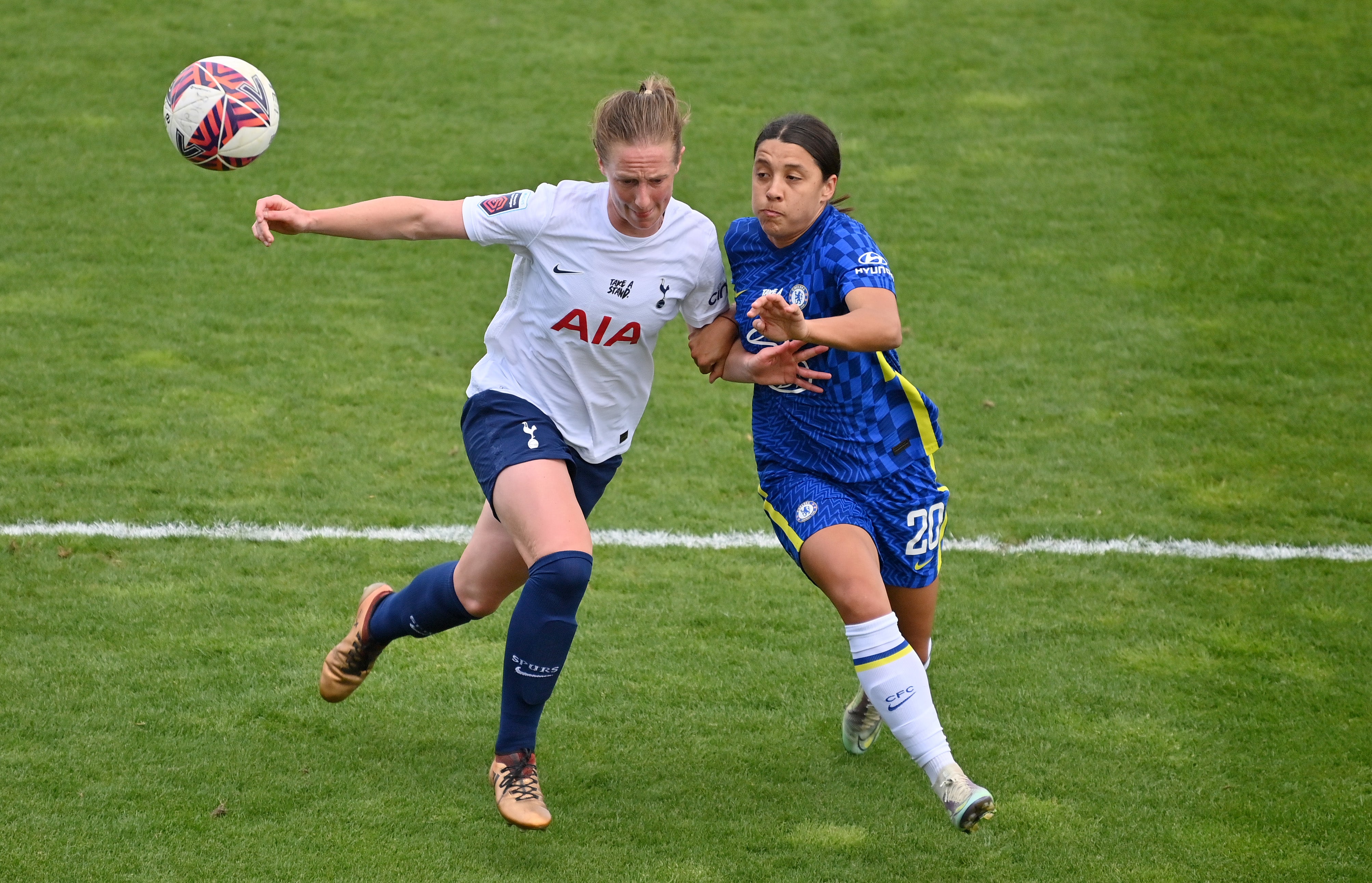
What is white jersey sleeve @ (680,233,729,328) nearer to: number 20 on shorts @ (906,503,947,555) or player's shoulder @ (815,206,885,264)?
player's shoulder @ (815,206,885,264)

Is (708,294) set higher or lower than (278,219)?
lower

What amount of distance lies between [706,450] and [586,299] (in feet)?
11.3

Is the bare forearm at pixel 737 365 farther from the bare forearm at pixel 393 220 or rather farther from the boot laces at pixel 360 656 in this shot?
the boot laces at pixel 360 656

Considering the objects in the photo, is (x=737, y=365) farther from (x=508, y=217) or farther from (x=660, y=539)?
(x=660, y=539)

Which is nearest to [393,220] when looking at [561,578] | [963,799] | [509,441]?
[509,441]

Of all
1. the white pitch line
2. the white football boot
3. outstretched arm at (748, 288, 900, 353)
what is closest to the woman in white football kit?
outstretched arm at (748, 288, 900, 353)

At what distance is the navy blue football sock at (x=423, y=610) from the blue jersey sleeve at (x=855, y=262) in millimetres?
1641

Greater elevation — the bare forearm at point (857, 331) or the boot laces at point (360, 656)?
the bare forearm at point (857, 331)

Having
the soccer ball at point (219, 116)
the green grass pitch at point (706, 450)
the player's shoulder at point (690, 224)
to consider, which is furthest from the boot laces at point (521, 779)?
the soccer ball at point (219, 116)

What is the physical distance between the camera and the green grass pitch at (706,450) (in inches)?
174

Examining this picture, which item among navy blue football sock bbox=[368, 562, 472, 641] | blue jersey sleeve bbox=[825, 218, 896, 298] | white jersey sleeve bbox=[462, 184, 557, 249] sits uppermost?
white jersey sleeve bbox=[462, 184, 557, 249]

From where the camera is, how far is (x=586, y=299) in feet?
14.3

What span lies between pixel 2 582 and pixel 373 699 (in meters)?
1.90

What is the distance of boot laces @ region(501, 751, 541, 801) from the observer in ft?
13.7
